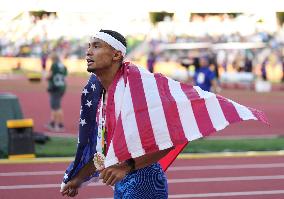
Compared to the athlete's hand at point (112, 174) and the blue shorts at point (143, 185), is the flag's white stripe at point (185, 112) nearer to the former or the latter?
the blue shorts at point (143, 185)

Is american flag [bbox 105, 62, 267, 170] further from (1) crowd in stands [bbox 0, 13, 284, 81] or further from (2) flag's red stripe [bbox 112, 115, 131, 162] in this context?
(1) crowd in stands [bbox 0, 13, 284, 81]

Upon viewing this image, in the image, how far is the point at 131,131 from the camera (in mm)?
4359

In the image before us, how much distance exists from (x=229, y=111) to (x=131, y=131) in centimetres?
65

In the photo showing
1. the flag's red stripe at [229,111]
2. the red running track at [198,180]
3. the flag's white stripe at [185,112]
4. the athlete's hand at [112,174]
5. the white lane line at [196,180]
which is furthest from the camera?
the white lane line at [196,180]

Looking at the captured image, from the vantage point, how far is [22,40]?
53.5 metres

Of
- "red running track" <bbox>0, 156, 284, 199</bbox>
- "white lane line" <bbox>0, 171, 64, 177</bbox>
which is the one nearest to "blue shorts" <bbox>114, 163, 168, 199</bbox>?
"red running track" <bbox>0, 156, 284, 199</bbox>

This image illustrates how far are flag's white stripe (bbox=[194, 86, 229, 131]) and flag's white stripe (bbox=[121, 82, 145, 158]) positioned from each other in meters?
0.50

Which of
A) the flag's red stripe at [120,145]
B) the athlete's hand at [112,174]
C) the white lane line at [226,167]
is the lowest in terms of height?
the white lane line at [226,167]

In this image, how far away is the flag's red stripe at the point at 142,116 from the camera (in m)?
4.38

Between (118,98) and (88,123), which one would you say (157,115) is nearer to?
(118,98)

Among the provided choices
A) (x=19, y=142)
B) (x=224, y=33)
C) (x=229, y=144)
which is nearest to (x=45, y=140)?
(x=19, y=142)

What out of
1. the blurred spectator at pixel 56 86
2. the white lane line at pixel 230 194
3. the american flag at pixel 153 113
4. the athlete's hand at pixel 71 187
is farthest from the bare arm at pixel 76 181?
the blurred spectator at pixel 56 86

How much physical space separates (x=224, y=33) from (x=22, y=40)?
13.3 m

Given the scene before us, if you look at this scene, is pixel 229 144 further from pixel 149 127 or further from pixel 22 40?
pixel 22 40
